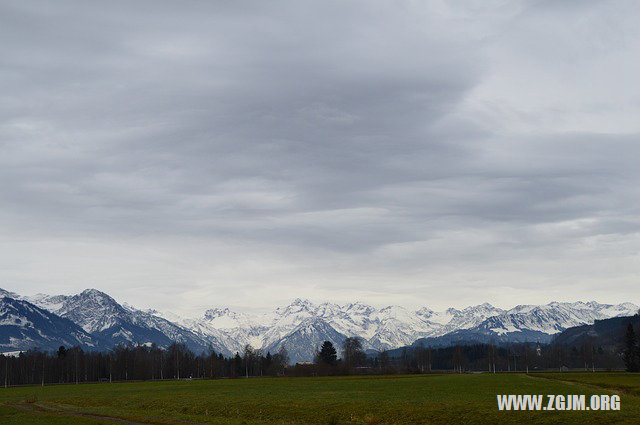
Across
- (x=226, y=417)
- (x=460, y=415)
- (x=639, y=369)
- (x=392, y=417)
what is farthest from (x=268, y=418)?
(x=639, y=369)

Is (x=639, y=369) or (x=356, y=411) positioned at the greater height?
(x=356, y=411)

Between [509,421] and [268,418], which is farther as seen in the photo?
[268,418]

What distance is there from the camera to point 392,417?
6000cm

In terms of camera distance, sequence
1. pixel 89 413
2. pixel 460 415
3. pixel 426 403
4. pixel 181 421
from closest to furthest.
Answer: pixel 460 415 < pixel 181 421 < pixel 426 403 < pixel 89 413

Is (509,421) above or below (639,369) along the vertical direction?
above

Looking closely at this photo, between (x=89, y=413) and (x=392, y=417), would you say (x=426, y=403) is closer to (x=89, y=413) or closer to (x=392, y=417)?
(x=392, y=417)

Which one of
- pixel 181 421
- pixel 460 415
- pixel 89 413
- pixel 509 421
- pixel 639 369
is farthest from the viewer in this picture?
pixel 639 369

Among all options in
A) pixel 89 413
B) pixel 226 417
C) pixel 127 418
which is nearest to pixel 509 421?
pixel 226 417

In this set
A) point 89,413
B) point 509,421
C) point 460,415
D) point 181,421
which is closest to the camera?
point 509,421

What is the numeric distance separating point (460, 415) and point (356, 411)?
38.5ft

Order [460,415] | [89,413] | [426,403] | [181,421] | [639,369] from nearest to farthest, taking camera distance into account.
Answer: [460,415], [181,421], [426,403], [89,413], [639,369]

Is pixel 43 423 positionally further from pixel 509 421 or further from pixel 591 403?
pixel 591 403

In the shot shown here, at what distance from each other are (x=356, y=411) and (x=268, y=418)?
30.9ft

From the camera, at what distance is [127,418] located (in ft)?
221
